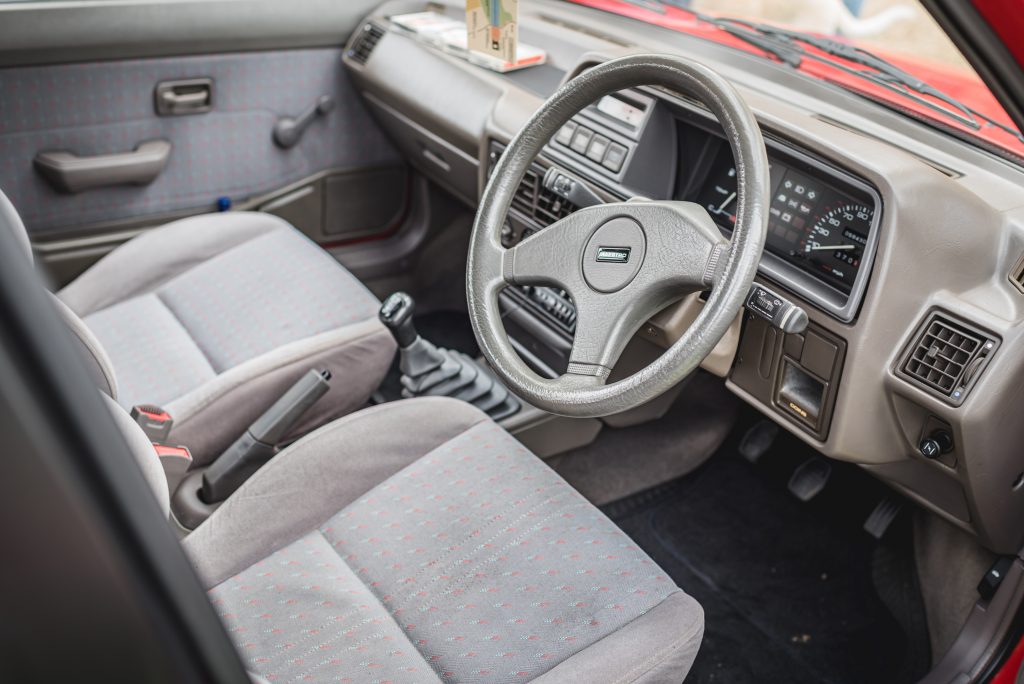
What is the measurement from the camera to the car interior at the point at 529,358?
1043 millimetres

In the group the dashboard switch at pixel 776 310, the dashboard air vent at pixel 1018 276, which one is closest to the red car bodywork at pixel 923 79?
the dashboard air vent at pixel 1018 276

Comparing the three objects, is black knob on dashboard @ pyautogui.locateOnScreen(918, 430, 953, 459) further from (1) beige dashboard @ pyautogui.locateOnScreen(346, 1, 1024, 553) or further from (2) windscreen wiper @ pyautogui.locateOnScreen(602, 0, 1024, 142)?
(2) windscreen wiper @ pyautogui.locateOnScreen(602, 0, 1024, 142)

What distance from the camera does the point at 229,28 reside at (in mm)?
2229

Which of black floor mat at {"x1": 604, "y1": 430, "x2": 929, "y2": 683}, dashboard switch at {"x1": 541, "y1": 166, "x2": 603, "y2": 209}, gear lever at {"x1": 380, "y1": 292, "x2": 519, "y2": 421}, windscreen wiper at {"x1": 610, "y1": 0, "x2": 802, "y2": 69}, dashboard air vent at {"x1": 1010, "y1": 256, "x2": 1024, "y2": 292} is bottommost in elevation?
black floor mat at {"x1": 604, "y1": 430, "x2": 929, "y2": 683}

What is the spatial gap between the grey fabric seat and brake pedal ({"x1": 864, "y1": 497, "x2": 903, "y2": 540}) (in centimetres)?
104

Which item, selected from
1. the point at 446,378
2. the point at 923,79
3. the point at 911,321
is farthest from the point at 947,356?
the point at 446,378

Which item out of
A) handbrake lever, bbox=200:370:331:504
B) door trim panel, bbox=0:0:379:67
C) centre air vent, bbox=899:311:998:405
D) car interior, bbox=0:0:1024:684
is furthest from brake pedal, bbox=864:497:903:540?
door trim panel, bbox=0:0:379:67

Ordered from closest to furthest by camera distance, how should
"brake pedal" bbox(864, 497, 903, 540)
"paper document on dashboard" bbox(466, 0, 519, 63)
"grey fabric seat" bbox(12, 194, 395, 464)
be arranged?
"paper document on dashboard" bbox(466, 0, 519, 63) < "grey fabric seat" bbox(12, 194, 395, 464) < "brake pedal" bbox(864, 497, 903, 540)

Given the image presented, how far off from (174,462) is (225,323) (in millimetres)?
444

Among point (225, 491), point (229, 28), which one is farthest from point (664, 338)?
point (229, 28)

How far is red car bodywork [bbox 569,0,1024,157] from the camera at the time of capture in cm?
145

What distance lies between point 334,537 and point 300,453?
0.15 meters

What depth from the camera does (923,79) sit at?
1629mm

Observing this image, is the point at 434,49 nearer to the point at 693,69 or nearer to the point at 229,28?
the point at 229,28
